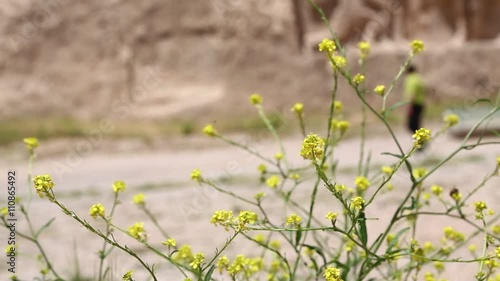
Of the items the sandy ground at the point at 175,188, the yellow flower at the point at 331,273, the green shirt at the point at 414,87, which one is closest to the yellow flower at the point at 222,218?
the yellow flower at the point at 331,273

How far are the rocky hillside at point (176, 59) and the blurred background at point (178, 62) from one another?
16 mm

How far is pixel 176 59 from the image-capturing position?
1123 centimetres

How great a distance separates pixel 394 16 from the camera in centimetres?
1190

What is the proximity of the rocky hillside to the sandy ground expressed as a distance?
1.26 metres

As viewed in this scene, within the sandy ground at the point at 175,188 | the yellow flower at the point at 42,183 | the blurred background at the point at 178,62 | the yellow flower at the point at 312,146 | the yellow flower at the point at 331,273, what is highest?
the blurred background at the point at 178,62

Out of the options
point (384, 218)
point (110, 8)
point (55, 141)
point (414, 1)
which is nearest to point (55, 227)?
point (384, 218)

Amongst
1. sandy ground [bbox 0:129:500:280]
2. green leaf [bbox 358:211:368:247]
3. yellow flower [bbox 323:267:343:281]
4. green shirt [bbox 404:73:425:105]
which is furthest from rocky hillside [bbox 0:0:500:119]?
yellow flower [bbox 323:267:343:281]

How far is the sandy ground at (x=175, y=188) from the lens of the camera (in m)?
3.76

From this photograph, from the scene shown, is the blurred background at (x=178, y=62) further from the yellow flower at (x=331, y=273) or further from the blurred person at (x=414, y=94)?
the yellow flower at (x=331, y=273)

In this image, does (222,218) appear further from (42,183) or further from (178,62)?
(178,62)

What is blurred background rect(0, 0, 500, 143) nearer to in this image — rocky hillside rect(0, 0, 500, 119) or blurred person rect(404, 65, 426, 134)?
rocky hillside rect(0, 0, 500, 119)

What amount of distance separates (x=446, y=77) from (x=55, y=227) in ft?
27.8

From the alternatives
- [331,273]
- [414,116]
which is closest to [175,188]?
[414,116]

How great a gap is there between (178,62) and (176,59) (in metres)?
0.06
